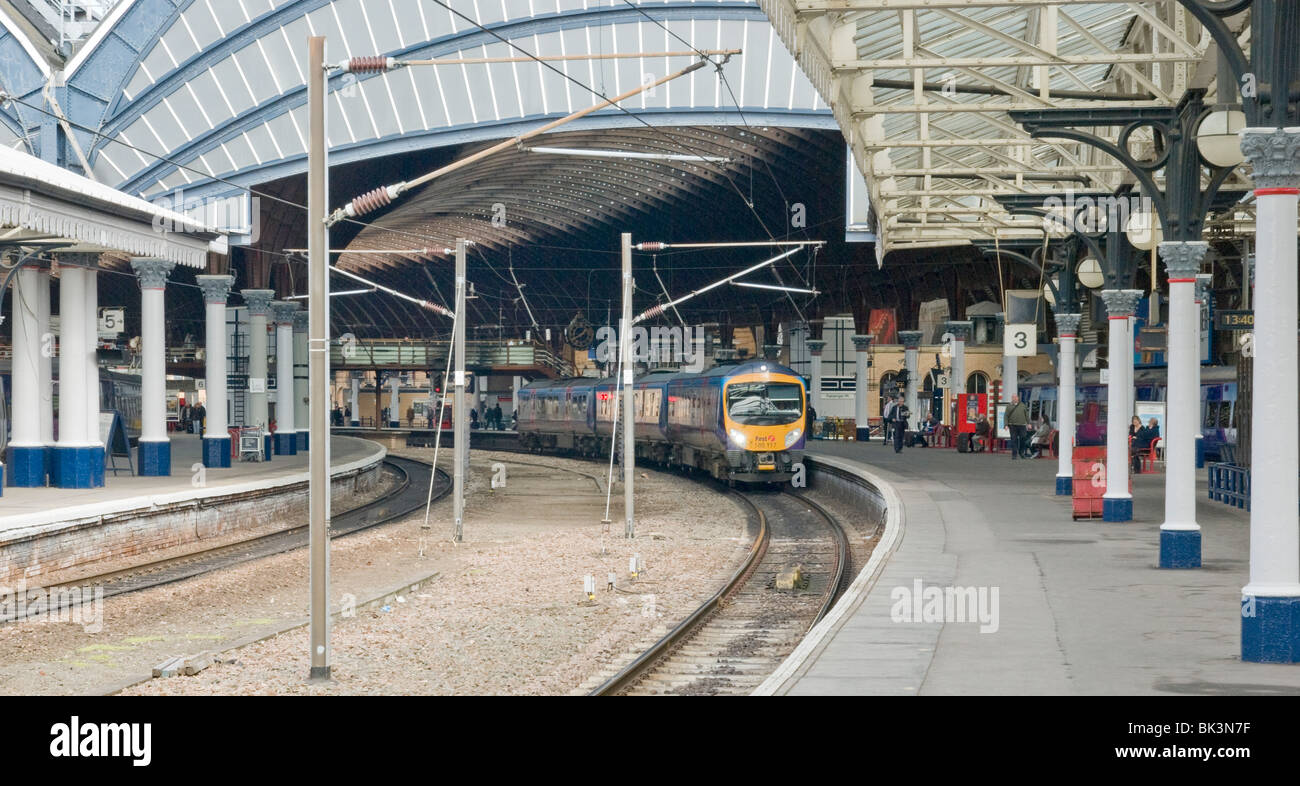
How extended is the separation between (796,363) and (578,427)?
72.2 ft

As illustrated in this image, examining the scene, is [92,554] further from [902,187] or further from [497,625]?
[902,187]

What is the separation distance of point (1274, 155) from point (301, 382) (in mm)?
66628

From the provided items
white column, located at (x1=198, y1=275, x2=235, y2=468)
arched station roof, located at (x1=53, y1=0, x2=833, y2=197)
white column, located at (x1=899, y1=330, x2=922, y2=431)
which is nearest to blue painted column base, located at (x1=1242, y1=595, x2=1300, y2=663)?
arched station roof, located at (x1=53, y1=0, x2=833, y2=197)

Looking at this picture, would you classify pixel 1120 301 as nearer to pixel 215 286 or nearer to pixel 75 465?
pixel 75 465

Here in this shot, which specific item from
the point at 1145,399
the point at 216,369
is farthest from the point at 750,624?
the point at 1145,399

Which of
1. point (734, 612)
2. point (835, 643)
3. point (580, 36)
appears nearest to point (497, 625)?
point (734, 612)

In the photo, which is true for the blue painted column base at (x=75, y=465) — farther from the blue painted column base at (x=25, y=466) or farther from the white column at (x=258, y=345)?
the white column at (x=258, y=345)

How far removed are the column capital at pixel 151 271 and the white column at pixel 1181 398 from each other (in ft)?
69.6

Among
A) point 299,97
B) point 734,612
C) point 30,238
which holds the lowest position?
point 734,612

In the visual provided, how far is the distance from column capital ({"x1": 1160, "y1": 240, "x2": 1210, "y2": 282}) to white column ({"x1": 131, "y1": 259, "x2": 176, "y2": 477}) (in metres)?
21.1

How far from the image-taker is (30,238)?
23047 mm

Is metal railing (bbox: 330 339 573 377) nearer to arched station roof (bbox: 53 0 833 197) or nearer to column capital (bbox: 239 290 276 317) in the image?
column capital (bbox: 239 290 276 317)

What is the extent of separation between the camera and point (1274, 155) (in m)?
10.1

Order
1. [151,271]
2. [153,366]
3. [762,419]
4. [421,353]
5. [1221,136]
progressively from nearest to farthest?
[1221,136] → [151,271] → [153,366] → [762,419] → [421,353]
